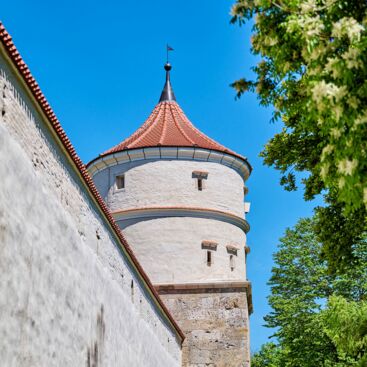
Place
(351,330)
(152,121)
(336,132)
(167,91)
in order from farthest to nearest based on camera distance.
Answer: (167,91)
(152,121)
(351,330)
(336,132)

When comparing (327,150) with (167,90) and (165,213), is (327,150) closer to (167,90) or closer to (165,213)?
(165,213)

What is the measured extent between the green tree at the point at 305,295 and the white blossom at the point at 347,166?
53.8 feet

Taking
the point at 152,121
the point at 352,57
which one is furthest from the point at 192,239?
the point at 352,57

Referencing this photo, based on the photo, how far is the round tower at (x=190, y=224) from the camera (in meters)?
20.4

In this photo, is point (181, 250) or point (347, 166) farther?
point (181, 250)

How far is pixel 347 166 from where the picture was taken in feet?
19.4

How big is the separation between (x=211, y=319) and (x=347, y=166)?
1517cm

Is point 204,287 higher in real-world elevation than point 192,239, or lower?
lower

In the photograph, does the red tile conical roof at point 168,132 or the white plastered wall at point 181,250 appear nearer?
the white plastered wall at point 181,250

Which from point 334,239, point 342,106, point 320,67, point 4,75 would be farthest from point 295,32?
point 334,239

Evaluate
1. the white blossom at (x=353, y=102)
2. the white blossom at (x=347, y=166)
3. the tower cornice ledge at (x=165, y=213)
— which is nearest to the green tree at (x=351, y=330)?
the white blossom at (x=347, y=166)

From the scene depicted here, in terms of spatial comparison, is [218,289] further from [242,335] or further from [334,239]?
[334,239]

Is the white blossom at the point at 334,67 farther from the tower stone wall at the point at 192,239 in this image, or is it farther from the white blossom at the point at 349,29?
the tower stone wall at the point at 192,239

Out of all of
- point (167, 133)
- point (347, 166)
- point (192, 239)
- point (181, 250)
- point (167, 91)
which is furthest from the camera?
point (167, 91)
